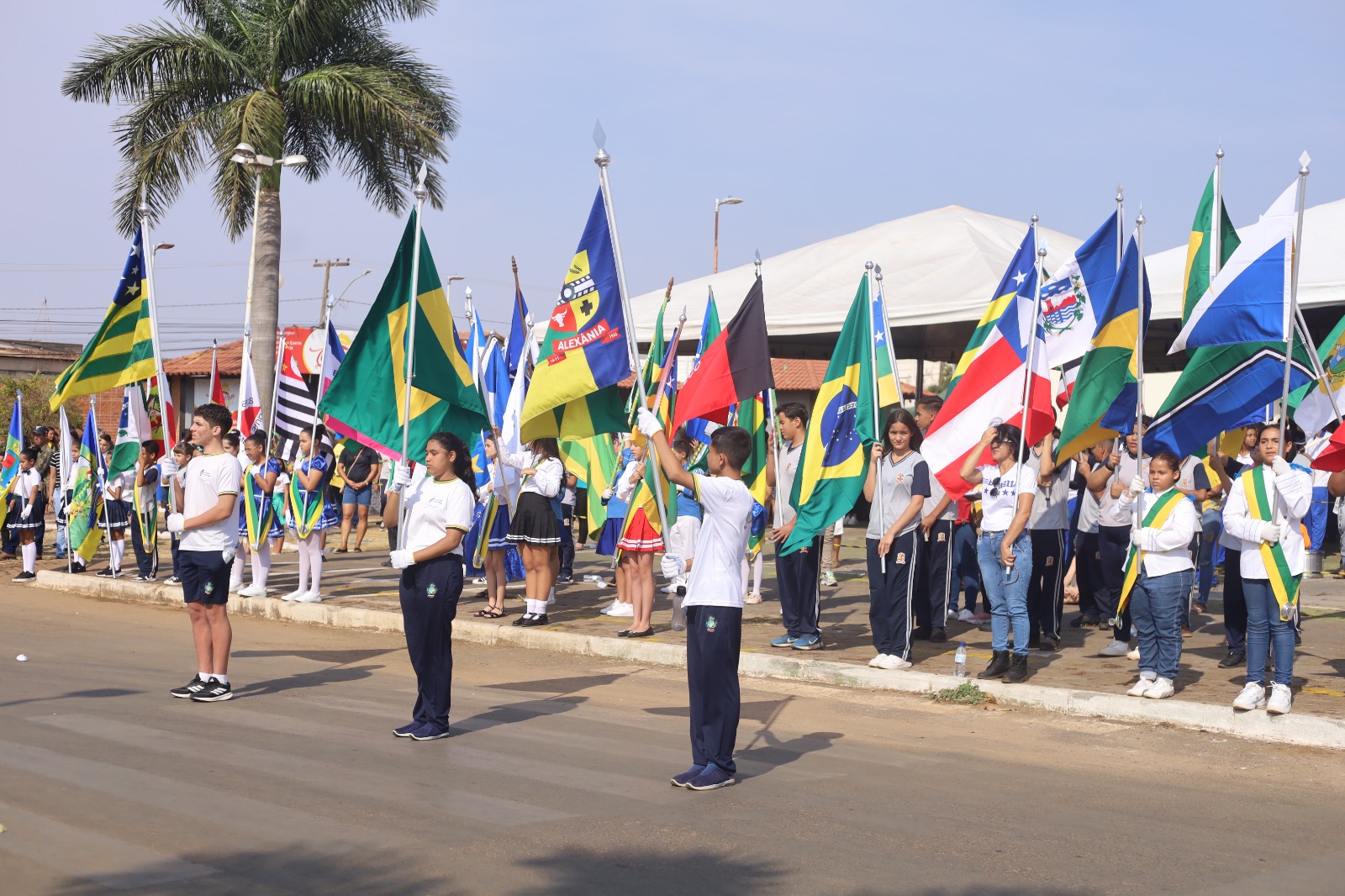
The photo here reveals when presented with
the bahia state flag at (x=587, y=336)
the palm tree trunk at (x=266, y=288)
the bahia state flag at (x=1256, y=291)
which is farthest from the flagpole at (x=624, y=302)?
the palm tree trunk at (x=266, y=288)

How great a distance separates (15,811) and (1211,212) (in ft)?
30.7

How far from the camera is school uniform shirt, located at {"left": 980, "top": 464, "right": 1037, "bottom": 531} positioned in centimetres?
965

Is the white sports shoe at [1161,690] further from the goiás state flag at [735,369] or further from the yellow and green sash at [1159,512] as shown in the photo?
the goiás state flag at [735,369]

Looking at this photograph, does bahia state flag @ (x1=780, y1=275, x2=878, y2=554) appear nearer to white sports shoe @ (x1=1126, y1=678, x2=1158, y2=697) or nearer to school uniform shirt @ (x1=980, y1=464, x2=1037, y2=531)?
school uniform shirt @ (x1=980, y1=464, x2=1037, y2=531)

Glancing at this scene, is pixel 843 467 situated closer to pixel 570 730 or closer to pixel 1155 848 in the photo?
pixel 570 730

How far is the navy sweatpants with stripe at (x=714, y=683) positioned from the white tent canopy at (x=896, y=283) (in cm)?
1472

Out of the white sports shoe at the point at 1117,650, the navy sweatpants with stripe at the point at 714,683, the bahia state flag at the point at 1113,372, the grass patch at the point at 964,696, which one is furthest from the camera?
the white sports shoe at the point at 1117,650

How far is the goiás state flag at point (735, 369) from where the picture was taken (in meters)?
10.2

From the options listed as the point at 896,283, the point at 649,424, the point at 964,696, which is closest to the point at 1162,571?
the point at 964,696

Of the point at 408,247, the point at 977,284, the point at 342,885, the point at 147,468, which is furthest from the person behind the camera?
the point at 977,284

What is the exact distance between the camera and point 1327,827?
6.17 metres

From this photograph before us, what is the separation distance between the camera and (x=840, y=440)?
429 inches

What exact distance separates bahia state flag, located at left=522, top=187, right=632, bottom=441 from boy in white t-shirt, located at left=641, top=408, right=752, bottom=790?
2.56m

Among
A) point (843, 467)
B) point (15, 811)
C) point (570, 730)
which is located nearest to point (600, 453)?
point (843, 467)
